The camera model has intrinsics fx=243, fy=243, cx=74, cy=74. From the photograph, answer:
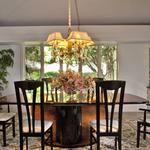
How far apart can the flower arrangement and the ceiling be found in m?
2.41

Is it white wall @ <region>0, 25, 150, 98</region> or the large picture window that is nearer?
white wall @ <region>0, 25, 150, 98</region>

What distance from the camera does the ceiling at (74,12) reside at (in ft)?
18.1

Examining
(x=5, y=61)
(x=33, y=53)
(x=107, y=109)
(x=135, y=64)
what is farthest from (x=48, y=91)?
(x=135, y=64)

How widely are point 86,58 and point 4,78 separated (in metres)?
2.35

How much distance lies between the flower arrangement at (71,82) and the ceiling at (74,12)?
2.41 metres

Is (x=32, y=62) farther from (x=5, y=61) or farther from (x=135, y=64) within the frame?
(x=135, y=64)

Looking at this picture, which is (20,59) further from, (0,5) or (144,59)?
(144,59)

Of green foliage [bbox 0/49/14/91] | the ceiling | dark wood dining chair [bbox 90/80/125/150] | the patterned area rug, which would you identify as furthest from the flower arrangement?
green foliage [bbox 0/49/14/91]

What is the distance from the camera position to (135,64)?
6922mm

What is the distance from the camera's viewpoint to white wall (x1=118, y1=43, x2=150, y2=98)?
6.90 meters

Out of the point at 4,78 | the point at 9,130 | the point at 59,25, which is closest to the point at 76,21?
the point at 59,25

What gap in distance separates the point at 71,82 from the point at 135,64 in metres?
3.76

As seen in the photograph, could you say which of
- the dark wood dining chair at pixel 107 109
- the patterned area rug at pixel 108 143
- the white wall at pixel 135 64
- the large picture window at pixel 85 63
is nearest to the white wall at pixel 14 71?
the large picture window at pixel 85 63

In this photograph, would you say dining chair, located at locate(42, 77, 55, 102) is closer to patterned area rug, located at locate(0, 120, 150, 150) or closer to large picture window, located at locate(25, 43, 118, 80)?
patterned area rug, located at locate(0, 120, 150, 150)
